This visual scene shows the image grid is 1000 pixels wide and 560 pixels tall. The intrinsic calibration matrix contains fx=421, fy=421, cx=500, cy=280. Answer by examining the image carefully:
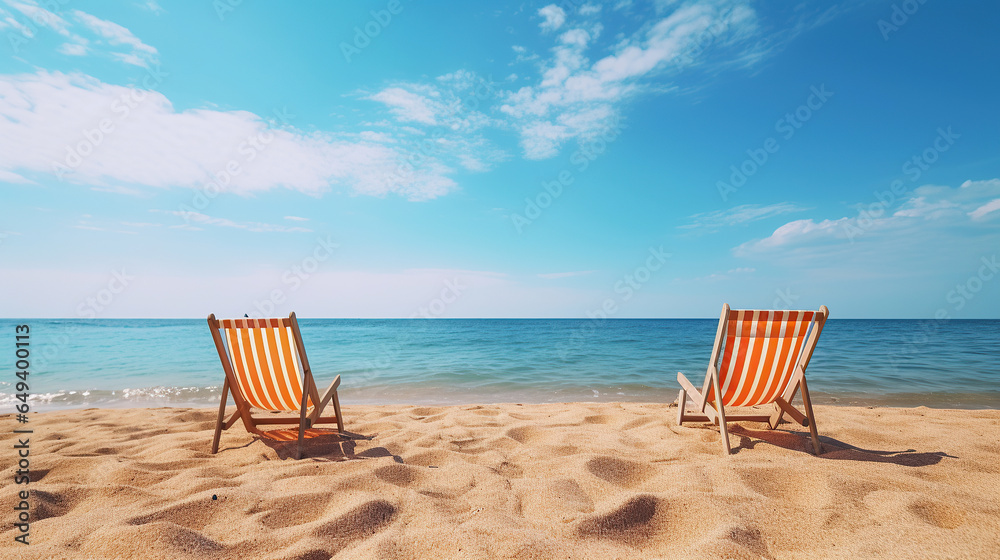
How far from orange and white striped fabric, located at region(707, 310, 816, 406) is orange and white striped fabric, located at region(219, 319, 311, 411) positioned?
364cm

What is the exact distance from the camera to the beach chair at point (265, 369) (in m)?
3.48

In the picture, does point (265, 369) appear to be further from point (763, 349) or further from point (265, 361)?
point (763, 349)

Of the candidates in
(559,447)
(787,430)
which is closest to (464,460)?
(559,447)

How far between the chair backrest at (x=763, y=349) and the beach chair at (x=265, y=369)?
3429 mm

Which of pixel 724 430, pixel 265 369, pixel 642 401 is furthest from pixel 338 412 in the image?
pixel 642 401

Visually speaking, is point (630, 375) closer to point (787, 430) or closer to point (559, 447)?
point (787, 430)

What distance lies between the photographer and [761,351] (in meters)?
3.51

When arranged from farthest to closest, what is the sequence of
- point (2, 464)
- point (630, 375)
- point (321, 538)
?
point (630, 375)
point (2, 464)
point (321, 538)

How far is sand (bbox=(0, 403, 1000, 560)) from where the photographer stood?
1.83 metres

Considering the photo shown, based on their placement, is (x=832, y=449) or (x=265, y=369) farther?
(x=265, y=369)

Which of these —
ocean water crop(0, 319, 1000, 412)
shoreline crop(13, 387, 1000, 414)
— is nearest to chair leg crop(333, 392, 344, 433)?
shoreline crop(13, 387, 1000, 414)

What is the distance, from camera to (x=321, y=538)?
75.2 inches

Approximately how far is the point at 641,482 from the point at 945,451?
2.51 metres

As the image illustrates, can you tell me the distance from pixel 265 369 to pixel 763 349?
13.8ft
